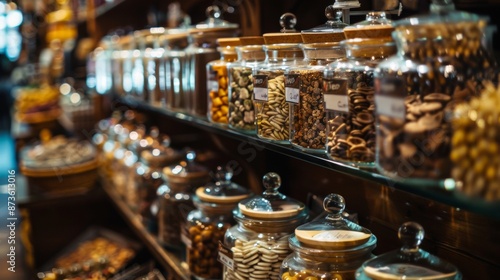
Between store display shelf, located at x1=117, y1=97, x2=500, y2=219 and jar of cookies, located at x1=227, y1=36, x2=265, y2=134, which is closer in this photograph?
store display shelf, located at x1=117, y1=97, x2=500, y2=219

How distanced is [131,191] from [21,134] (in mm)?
2696


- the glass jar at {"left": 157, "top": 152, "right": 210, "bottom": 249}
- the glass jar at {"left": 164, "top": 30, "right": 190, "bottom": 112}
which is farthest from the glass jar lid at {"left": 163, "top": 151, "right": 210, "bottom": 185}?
the glass jar at {"left": 164, "top": 30, "right": 190, "bottom": 112}

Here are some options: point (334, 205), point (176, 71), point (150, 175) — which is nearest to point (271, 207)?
point (334, 205)

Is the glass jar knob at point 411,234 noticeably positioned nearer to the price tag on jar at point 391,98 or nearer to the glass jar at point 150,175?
the price tag on jar at point 391,98

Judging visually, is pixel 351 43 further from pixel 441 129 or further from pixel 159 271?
pixel 159 271

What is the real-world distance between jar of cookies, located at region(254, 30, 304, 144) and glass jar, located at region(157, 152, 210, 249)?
0.77m

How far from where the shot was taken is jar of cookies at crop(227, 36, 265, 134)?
1.32 meters

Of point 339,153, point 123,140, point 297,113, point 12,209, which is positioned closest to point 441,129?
point 339,153

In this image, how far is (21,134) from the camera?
4898mm

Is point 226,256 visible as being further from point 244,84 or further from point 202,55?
point 202,55

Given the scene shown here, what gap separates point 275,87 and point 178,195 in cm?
89

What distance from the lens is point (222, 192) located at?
1.64 meters

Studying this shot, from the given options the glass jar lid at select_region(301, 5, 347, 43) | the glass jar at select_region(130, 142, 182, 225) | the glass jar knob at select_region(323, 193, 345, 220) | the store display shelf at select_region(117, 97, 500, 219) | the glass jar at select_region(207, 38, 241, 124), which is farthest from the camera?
the glass jar at select_region(130, 142, 182, 225)

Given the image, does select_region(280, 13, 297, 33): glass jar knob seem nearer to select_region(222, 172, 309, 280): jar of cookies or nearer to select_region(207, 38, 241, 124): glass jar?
select_region(207, 38, 241, 124): glass jar
